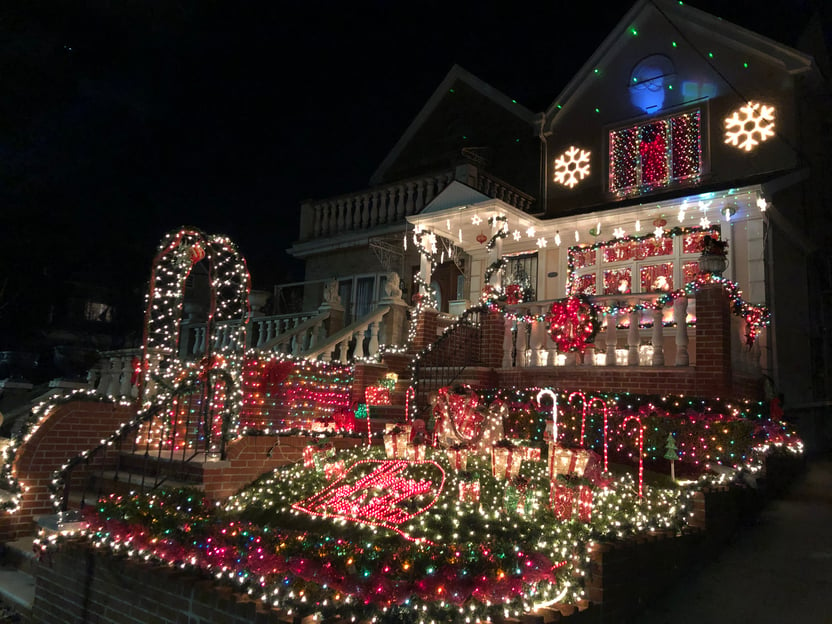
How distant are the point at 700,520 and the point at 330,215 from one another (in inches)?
561

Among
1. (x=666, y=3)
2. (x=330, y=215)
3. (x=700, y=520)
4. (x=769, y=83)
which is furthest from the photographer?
(x=330, y=215)

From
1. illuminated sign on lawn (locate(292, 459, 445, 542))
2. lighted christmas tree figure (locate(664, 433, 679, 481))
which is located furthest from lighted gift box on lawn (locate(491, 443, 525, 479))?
lighted christmas tree figure (locate(664, 433, 679, 481))

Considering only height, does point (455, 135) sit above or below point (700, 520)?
above

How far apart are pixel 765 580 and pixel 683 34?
11.9m

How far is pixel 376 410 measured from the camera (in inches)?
408

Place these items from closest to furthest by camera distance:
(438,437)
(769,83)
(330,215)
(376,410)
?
(438,437), (376,410), (769,83), (330,215)

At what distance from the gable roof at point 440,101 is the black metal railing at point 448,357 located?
7.31 metres

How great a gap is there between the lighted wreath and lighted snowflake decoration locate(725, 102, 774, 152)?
591 centimetres

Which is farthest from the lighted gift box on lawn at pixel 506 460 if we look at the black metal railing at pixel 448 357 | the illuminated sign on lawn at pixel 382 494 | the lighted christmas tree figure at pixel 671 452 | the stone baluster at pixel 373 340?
the stone baluster at pixel 373 340

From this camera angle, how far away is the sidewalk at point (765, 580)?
477cm

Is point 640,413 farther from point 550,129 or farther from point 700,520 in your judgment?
point 550,129

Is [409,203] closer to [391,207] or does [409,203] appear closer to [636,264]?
[391,207]

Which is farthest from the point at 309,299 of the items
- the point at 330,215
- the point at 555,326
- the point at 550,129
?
the point at 555,326

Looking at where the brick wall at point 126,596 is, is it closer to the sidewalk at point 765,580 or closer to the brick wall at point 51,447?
the brick wall at point 51,447
